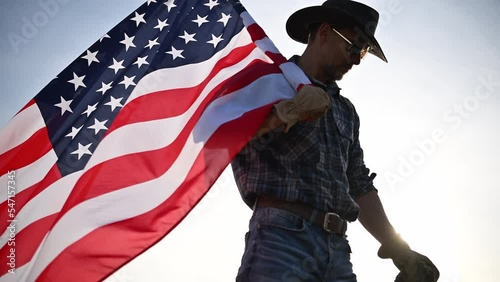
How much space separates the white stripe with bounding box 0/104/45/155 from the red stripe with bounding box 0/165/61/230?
356 mm

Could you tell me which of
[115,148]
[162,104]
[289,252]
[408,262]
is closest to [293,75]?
[162,104]

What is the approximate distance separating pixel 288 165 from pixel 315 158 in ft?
0.57

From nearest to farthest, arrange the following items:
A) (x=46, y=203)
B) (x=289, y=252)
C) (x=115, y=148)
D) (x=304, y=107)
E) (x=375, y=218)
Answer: (x=304, y=107) → (x=289, y=252) → (x=115, y=148) → (x=46, y=203) → (x=375, y=218)

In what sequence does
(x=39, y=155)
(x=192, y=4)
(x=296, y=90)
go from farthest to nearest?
(x=192, y=4) → (x=39, y=155) → (x=296, y=90)

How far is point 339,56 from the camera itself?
11.4ft

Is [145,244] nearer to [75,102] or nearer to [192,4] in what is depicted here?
[75,102]

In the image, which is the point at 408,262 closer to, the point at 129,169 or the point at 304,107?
the point at 304,107

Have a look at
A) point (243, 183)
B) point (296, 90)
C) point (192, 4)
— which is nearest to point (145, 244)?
point (243, 183)

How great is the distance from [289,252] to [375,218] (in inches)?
38.7

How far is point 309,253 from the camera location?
2.80 metres

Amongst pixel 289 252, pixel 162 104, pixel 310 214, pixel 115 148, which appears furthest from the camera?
pixel 162 104

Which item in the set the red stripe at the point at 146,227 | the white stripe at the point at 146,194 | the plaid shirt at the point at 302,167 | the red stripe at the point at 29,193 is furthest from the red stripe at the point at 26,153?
the plaid shirt at the point at 302,167

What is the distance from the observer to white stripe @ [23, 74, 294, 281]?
9.16 ft

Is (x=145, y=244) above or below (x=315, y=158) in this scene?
below
